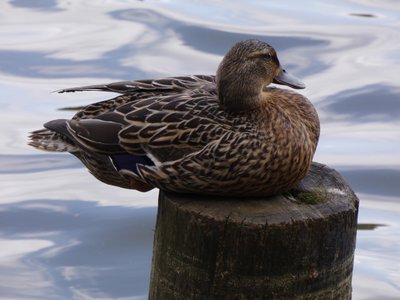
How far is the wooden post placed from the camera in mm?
4395

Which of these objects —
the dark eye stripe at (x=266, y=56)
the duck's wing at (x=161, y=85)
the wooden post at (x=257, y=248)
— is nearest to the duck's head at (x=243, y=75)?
the dark eye stripe at (x=266, y=56)

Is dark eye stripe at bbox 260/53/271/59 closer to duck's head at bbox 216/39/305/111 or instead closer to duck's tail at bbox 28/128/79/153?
duck's head at bbox 216/39/305/111

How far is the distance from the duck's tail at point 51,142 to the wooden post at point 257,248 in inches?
40.5

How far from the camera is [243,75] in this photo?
4.99 m

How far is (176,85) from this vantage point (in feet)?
17.6

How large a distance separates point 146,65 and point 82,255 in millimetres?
3112

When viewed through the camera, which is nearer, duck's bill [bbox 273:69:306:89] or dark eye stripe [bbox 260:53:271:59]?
dark eye stripe [bbox 260:53:271:59]

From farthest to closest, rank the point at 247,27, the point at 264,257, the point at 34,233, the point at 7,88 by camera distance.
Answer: the point at 247,27 < the point at 7,88 < the point at 34,233 < the point at 264,257

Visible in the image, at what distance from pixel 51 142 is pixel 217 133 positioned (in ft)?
3.63

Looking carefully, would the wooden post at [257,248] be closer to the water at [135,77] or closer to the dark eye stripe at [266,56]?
the dark eye stripe at [266,56]

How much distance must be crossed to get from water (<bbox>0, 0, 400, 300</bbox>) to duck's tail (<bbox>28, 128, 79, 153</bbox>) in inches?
93.5

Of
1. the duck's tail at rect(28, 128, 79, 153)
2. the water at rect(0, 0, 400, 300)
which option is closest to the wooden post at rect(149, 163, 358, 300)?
the duck's tail at rect(28, 128, 79, 153)

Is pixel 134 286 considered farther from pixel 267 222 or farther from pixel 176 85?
pixel 267 222

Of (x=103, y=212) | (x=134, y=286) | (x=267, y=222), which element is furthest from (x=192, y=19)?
(x=267, y=222)
